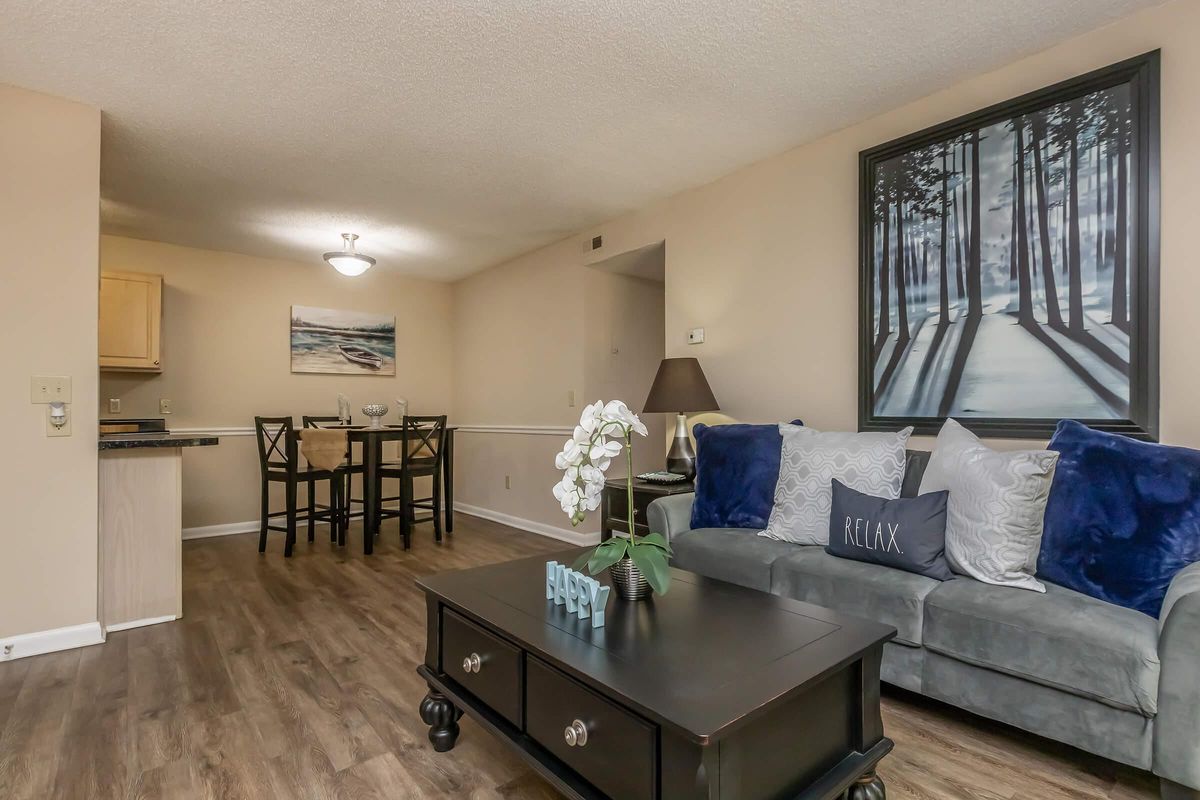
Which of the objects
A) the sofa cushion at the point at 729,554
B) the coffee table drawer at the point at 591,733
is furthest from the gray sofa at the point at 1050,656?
the coffee table drawer at the point at 591,733

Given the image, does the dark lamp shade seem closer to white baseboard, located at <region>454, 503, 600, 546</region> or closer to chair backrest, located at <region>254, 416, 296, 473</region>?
white baseboard, located at <region>454, 503, 600, 546</region>

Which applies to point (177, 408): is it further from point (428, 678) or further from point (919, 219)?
point (919, 219)

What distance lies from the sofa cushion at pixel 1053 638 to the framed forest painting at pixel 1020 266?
81cm

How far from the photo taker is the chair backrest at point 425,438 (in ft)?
14.8

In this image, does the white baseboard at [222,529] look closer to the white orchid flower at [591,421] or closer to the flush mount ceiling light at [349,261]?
the flush mount ceiling light at [349,261]

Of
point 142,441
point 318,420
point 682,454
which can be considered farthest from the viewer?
point 318,420

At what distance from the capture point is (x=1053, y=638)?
158 centimetres

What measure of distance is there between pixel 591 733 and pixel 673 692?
0.79 feet

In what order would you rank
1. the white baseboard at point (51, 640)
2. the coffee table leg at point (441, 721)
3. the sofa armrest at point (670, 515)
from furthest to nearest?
the sofa armrest at point (670, 515) → the white baseboard at point (51, 640) → the coffee table leg at point (441, 721)

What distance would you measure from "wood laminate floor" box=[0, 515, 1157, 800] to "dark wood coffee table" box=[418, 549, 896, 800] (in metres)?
0.23

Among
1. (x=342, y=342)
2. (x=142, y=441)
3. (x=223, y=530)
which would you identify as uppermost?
(x=342, y=342)

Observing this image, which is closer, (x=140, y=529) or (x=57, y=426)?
(x=57, y=426)

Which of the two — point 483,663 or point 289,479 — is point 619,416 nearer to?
point 483,663

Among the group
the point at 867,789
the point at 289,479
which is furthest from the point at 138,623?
the point at 867,789
